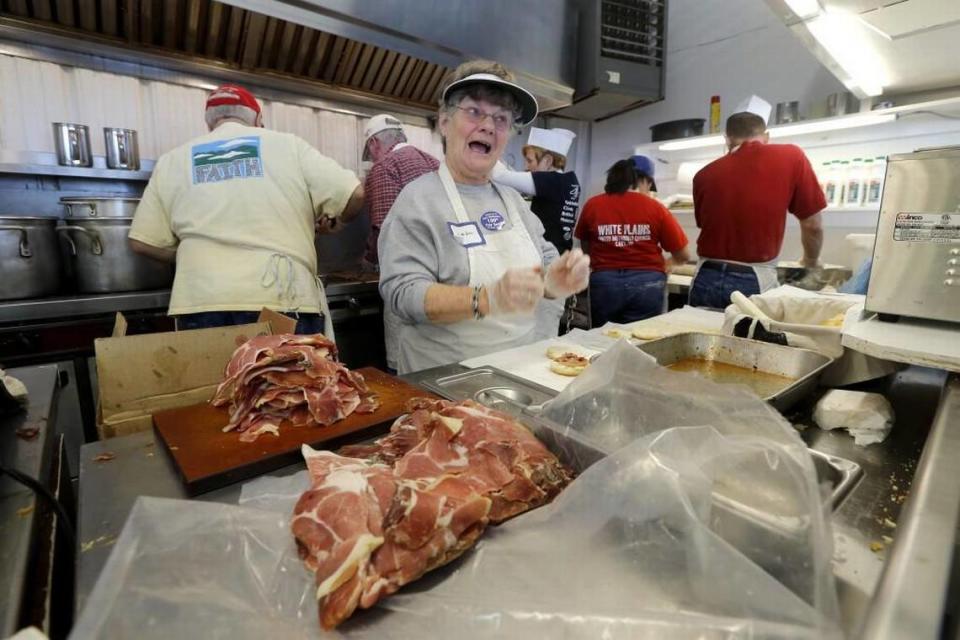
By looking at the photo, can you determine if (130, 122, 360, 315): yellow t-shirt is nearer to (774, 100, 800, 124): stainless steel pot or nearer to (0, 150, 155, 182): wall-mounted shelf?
(0, 150, 155, 182): wall-mounted shelf

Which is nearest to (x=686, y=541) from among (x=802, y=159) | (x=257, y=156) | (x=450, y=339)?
(x=450, y=339)

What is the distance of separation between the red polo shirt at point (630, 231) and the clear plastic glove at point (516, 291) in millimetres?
2170

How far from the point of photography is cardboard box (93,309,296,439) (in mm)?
1207

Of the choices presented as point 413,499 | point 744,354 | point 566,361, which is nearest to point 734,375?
point 744,354

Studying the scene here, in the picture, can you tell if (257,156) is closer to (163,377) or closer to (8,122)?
(163,377)

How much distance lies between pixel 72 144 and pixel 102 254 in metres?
0.71

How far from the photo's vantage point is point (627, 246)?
3395 millimetres

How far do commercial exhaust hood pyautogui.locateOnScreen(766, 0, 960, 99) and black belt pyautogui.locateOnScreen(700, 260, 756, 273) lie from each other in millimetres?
1192

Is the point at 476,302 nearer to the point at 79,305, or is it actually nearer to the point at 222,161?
the point at 222,161

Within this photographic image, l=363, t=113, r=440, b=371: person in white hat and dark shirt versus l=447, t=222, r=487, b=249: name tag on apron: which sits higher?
l=363, t=113, r=440, b=371: person in white hat and dark shirt

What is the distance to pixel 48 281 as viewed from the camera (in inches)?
88.1

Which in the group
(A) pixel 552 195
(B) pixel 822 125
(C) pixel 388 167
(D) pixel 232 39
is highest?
(D) pixel 232 39

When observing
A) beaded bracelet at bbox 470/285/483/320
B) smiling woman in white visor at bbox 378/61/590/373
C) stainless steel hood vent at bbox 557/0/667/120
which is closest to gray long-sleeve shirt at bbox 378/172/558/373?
smiling woman in white visor at bbox 378/61/590/373

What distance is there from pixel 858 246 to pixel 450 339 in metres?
3.39
